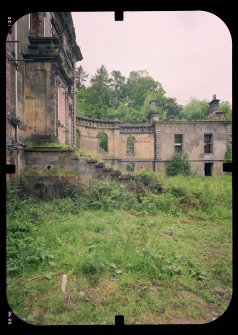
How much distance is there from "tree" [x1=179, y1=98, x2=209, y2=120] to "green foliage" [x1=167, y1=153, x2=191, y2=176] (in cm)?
1823

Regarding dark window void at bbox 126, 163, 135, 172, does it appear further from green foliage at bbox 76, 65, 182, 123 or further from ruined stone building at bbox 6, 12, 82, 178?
ruined stone building at bbox 6, 12, 82, 178

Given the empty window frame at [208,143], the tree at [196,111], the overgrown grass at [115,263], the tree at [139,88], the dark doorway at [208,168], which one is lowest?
the overgrown grass at [115,263]

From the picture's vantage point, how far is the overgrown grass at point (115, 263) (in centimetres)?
315

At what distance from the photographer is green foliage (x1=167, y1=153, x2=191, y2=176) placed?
21625 millimetres

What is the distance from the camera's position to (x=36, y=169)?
28.7ft

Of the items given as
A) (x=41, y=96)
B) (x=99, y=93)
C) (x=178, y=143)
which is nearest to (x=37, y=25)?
(x=41, y=96)

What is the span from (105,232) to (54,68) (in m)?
7.35

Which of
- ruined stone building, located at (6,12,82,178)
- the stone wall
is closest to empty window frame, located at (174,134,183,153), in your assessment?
the stone wall

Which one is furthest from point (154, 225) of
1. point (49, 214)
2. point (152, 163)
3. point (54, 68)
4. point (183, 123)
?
point (183, 123)

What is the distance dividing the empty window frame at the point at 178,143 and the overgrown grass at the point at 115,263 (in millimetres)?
15073

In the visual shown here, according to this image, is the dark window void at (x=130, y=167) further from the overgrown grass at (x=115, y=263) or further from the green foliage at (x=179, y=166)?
the overgrown grass at (x=115, y=263)

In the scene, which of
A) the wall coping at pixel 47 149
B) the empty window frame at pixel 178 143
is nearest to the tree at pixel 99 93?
the empty window frame at pixel 178 143
